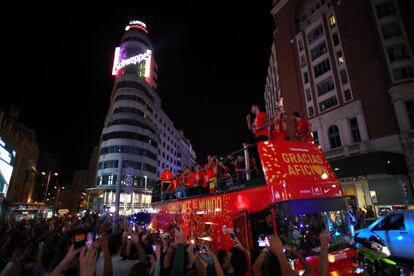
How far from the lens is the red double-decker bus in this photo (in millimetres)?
5270

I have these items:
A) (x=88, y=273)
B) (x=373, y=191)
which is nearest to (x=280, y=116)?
(x=88, y=273)

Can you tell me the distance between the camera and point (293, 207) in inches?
207

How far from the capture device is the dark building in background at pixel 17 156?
33.8m

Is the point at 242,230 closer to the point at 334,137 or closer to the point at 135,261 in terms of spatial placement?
the point at 135,261

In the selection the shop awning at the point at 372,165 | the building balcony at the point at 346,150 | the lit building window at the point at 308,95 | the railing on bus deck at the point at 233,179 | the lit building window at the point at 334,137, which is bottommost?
the railing on bus deck at the point at 233,179

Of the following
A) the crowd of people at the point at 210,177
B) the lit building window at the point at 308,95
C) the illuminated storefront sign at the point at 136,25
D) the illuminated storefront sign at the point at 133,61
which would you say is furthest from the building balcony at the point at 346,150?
the illuminated storefront sign at the point at 136,25

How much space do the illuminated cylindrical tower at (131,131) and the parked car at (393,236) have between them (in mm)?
46604

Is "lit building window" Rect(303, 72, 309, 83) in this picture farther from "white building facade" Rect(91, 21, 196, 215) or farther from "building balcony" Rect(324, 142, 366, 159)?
"white building facade" Rect(91, 21, 196, 215)

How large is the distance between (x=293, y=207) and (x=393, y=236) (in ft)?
26.3

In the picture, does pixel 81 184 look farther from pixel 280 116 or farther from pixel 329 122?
pixel 280 116

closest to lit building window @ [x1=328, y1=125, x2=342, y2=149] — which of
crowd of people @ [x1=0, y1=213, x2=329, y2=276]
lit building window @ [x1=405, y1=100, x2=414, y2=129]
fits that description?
lit building window @ [x1=405, y1=100, x2=414, y2=129]

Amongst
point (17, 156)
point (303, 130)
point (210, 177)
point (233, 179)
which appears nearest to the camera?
point (233, 179)

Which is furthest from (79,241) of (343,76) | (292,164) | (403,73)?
(343,76)

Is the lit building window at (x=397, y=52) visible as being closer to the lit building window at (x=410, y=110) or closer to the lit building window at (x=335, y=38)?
the lit building window at (x=410, y=110)
